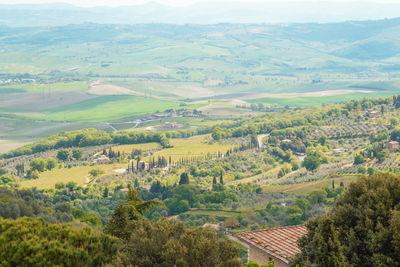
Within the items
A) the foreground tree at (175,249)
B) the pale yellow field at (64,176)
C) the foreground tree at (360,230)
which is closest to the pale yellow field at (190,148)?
the pale yellow field at (64,176)

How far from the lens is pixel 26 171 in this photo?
11812cm

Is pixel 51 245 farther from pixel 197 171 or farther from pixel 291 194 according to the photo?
pixel 197 171

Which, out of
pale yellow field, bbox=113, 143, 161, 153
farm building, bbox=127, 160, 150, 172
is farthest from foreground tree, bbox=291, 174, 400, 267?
pale yellow field, bbox=113, 143, 161, 153

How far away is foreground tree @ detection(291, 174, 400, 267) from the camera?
21.3 meters

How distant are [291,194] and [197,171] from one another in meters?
28.3

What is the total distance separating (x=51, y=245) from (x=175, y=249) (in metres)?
5.53

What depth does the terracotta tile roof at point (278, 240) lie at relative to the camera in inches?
1118

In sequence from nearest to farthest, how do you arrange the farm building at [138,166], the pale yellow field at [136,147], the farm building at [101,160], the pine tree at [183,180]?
the pine tree at [183,180] → the farm building at [138,166] → the farm building at [101,160] → the pale yellow field at [136,147]

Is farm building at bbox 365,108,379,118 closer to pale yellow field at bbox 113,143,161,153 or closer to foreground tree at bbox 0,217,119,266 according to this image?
pale yellow field at bbox 113,143,161,153

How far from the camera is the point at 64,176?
112m

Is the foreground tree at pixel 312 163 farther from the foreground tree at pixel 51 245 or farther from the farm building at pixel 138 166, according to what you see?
the foreground tree at pixel 51 245

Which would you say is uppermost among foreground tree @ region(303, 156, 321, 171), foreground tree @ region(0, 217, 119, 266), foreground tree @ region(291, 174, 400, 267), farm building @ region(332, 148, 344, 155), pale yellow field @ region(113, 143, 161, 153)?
foreground tree @ region(291, 174, 400, 267)

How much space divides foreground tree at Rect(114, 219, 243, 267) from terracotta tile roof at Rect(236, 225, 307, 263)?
483cm

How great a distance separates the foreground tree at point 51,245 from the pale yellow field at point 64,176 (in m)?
77.6
